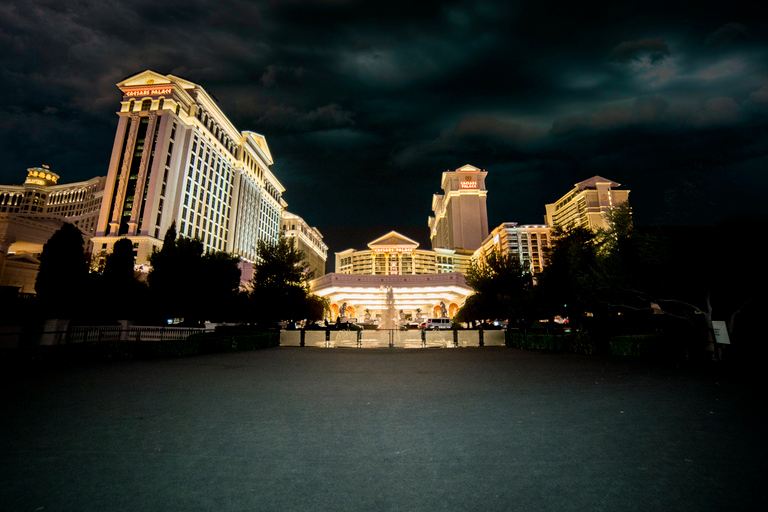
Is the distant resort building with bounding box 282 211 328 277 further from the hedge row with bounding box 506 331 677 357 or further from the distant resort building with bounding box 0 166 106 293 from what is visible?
the hedge row with bounding box 506 331 677 357

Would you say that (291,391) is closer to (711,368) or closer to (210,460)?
(210,460)

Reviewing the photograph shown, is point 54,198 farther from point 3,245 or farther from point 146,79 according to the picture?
point 3,245

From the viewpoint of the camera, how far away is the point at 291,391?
28.0ft

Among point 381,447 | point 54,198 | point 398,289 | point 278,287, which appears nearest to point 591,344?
point 381,447

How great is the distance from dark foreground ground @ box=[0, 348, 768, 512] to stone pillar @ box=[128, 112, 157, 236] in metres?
70.3

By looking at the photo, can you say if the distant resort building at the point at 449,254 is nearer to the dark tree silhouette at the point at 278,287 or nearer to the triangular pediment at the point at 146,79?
the dark tree silhouette at the point at 278,287

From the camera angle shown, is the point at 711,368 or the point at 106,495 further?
the point at 711,368

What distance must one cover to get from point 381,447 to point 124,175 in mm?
86070

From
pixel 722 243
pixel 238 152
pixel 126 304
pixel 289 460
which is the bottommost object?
pixel 289 460

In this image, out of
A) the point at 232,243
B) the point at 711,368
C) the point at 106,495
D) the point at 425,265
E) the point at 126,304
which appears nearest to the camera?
the point at 106,495

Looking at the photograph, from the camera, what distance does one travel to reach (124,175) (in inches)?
2763

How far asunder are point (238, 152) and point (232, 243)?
2739 cm

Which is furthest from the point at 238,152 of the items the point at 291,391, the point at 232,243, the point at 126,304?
the point at 291,391

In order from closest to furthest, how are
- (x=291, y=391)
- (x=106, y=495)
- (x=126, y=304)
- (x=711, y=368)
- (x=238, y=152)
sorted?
(x=106, y=495) → (x=291, y=391) → (x=711, y=368) → (x=126, y=304) → (x=238, y=152)
